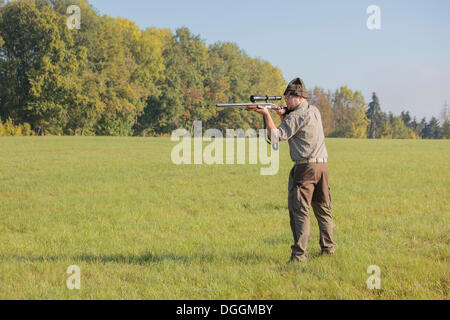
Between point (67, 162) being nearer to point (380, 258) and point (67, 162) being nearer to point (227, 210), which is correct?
point (227, 210)

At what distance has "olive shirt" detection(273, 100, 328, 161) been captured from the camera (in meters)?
6.22

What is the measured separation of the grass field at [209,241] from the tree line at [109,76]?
55.2 m

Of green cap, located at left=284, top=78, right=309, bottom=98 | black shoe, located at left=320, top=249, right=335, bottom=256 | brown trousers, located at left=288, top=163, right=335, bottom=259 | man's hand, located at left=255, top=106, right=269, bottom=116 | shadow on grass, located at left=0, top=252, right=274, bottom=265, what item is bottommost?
shadow on grass, located at left=0, top=252, right=274, bottom=265

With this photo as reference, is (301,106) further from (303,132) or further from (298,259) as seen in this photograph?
(298,259)

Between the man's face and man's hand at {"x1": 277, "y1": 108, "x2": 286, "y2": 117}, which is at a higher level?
the man's face

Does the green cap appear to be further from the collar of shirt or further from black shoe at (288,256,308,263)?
black shoe at (288,256,308,263)

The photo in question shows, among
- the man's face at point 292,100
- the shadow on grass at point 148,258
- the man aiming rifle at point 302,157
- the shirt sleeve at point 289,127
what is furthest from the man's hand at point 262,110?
the shadow on grass at point 148,258

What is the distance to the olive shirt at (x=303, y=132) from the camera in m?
6.22

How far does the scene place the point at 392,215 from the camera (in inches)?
409

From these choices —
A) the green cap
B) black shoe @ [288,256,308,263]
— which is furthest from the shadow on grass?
the green cap

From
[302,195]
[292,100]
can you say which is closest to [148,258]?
[302,195]

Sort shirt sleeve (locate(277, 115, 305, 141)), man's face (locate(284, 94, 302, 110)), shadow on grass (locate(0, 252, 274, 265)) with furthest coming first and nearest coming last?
shadow on grass (locate(0, 252, 274, 265)), man's face (locate(284, 94, 302, 110)), shirt sleeve (locate(277, 115, 305, 141))

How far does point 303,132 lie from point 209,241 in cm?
295
